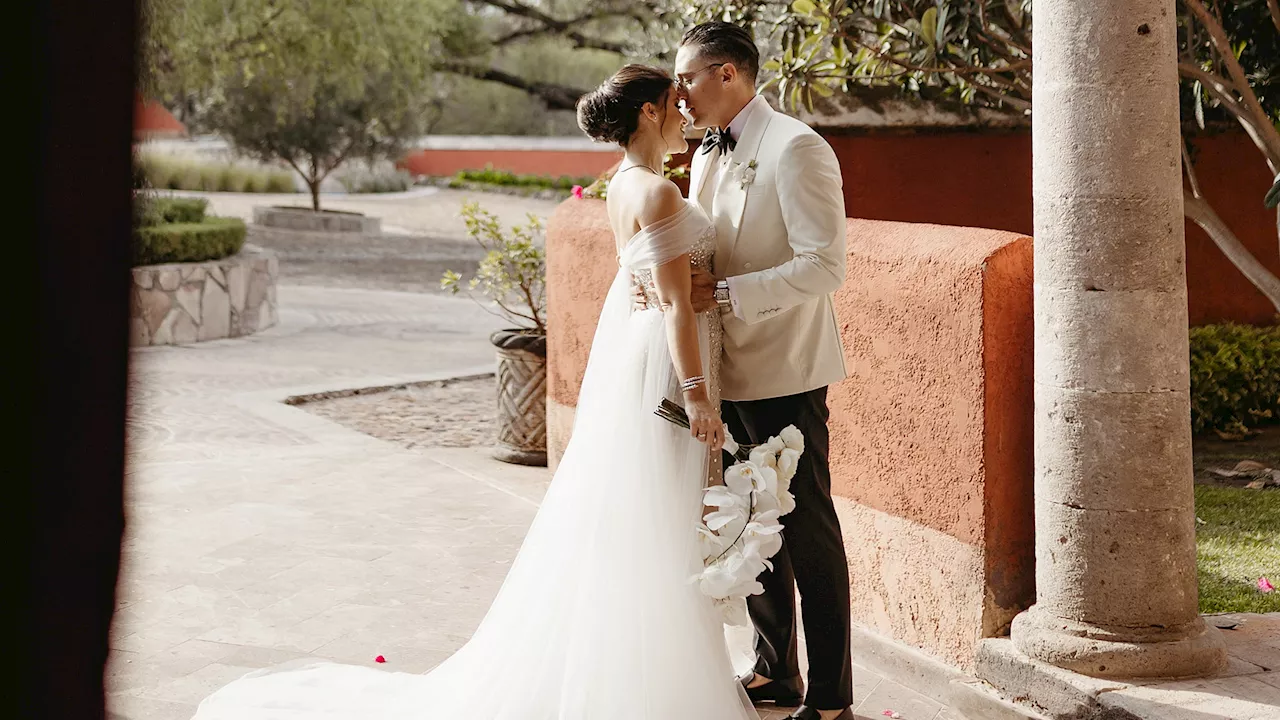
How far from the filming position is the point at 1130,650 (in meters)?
3.68

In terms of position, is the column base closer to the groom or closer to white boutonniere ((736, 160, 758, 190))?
the groom

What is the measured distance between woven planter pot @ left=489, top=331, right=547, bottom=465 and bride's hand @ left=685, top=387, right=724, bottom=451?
3962 millimetres

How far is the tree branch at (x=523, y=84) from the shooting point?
2725 cm

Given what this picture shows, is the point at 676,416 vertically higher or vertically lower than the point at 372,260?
lower

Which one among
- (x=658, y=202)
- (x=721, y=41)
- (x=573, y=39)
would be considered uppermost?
(x=573, y=39)

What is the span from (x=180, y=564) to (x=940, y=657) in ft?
10.3

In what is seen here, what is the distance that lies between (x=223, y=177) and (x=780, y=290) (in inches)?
1201

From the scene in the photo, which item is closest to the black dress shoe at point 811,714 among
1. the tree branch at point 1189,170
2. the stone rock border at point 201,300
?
the tree branch at point 1189,170

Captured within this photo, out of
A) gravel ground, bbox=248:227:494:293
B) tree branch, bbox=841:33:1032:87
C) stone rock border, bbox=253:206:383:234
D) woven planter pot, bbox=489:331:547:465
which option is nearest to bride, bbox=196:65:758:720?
tree branch, bbox=841:33:1032:87

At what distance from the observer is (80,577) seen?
11.9 ft

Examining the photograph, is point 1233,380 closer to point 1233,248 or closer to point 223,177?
point 1233,248

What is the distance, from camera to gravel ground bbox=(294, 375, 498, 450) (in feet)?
27.7

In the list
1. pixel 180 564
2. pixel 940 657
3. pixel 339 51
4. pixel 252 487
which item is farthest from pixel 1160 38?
pixel 339 51

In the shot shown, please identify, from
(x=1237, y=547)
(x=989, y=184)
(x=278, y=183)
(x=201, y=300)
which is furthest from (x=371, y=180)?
(x=1237, y=547)
